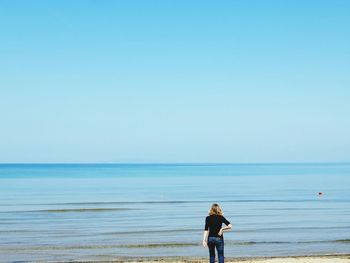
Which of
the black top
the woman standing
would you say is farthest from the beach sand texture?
the black top

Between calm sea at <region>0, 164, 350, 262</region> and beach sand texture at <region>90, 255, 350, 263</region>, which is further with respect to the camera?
calm sea at <region>0, 164, 350, 262</region>

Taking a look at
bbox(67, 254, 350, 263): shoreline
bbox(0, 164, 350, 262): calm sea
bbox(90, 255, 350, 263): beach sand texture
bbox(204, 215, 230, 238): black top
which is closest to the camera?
bbox(204, 215, 230, 238): black top

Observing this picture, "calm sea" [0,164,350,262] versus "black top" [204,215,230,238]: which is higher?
"calm sea" [0,164,350,262]

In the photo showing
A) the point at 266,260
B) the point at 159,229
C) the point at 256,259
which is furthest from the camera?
the point at 159,229

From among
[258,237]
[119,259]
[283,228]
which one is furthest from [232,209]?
[119,259]

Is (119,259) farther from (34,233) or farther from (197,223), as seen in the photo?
(197,223)

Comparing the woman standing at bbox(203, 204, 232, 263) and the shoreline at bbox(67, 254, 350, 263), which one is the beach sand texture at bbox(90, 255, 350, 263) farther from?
the woman standing at bbox(203, 204, 232, 263)

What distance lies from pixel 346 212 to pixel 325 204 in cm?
840

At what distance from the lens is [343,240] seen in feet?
99.9

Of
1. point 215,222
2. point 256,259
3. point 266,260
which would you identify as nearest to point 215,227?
point 215,222

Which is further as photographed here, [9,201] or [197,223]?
[9,201]

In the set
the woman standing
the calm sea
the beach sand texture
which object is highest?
the calm sea

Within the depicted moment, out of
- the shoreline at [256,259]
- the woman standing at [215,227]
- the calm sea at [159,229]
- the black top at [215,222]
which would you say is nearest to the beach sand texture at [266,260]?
the shoreline at [256,259]

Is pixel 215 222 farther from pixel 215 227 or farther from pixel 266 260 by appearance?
pixel 266 260
